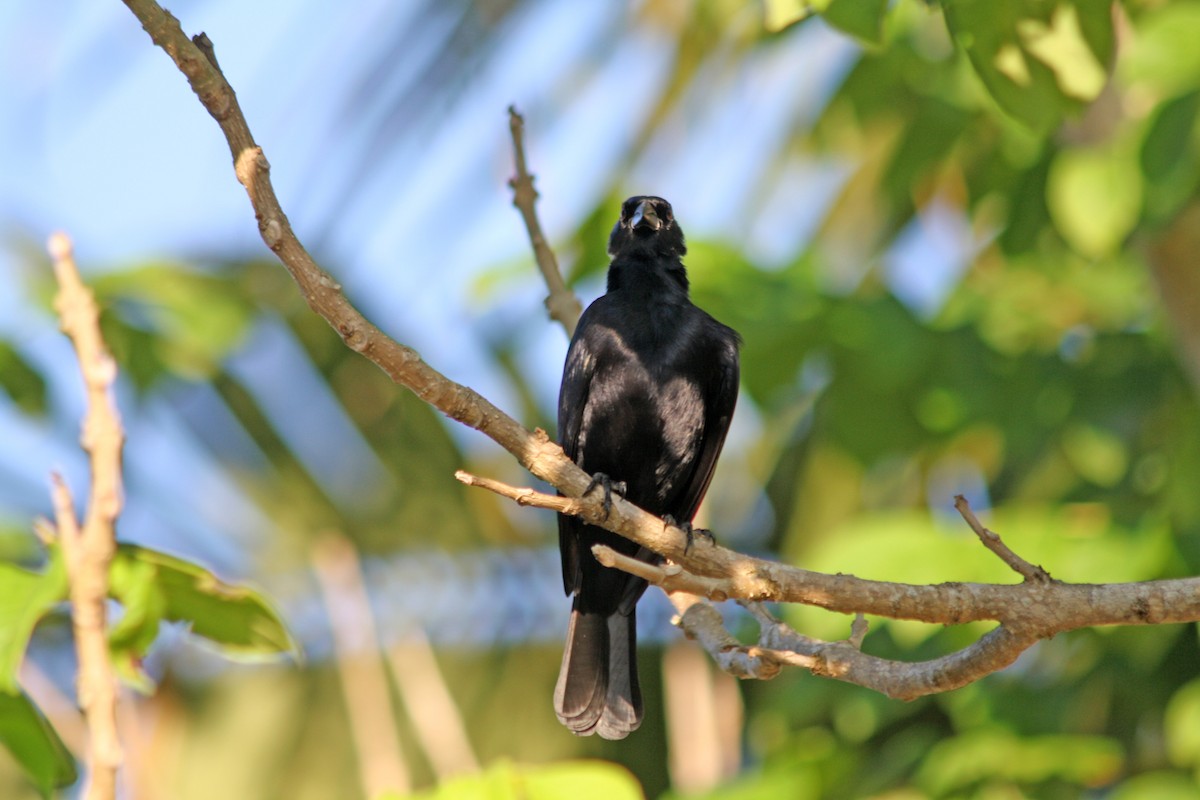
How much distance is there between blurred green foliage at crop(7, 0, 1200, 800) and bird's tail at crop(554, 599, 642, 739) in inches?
14.0

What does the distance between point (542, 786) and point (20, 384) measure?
5.59 ft

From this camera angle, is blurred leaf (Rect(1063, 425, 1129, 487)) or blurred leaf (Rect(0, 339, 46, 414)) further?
blurred leaf (Rect(1063, 425, 1129, 487))

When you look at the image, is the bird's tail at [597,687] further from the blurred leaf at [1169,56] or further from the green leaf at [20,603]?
the blurred leaf at [1169,56]

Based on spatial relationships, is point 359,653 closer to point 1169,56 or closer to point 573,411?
point 573,411

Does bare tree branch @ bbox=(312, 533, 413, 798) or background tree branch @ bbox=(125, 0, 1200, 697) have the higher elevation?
bare tree branch @ bbox=(312, 533, 413, 798)

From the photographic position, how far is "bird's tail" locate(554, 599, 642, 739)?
3514mm

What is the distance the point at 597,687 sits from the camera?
3541 millimetres

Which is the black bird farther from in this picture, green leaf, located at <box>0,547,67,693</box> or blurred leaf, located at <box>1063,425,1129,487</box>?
green leaf, located at <box>0,547,67,693</box>

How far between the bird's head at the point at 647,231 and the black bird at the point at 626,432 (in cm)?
21

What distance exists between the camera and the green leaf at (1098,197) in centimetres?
337

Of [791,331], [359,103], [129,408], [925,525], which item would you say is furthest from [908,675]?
[129,408]

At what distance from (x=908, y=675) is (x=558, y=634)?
3.19 metres

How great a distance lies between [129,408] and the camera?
16.2 ft

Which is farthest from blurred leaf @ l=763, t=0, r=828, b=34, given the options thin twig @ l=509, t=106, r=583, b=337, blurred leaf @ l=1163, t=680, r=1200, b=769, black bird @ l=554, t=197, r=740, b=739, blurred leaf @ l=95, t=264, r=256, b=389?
blurred leaf @ l=95, t=264, r=256, b=389
